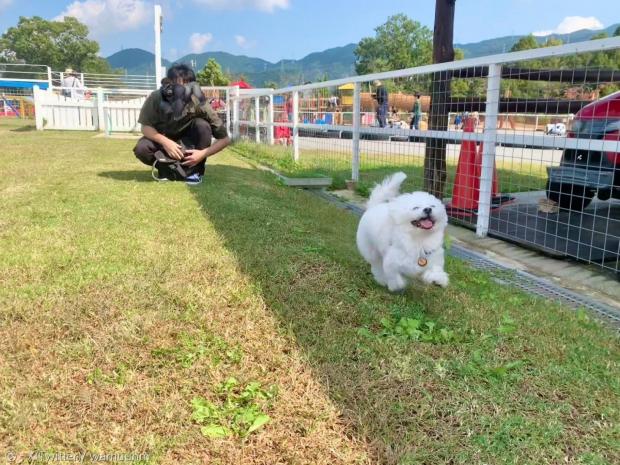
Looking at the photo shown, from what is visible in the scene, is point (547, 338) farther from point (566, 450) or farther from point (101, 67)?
point (101, 67)

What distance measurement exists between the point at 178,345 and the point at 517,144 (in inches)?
125

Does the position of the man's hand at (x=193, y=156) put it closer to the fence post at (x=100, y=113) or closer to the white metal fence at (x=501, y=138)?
the white metal fence at (x=501, y=138)

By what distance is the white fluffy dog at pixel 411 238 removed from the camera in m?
2.56

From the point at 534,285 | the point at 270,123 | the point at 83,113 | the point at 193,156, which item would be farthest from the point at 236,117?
the point at 534,285

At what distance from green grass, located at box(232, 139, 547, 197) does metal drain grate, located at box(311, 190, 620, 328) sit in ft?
6.29

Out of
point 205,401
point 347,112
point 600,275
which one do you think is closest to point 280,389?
point 205,401

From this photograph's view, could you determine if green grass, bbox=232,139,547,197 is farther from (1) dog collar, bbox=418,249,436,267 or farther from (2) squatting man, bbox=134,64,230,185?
(1) dog collar, bbox=418,249,436,267

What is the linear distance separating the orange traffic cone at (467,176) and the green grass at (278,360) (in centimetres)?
182

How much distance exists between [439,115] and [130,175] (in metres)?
3.90

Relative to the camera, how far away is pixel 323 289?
9.09ft

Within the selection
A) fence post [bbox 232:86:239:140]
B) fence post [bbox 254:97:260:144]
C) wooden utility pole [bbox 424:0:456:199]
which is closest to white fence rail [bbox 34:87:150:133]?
fence post [bbox 232:86:239:140]

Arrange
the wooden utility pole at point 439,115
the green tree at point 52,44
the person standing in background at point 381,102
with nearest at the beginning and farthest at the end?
the wooden utility pole at point 439,115, the person standing in background at point 381,102, the green tree at point 52,44

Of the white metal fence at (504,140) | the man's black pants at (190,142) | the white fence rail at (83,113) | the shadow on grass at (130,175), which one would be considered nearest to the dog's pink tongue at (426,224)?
the white metal fence at (504,140)

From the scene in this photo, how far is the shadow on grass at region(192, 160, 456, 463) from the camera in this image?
180 cm
